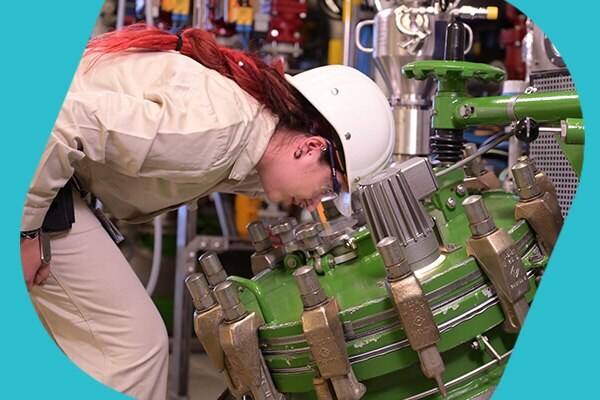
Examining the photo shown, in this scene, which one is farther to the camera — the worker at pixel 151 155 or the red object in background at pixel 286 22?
the red object in background at pixel 286 22

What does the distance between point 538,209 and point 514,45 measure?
0.72 m

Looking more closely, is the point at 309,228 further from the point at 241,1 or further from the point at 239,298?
the point at 241,1

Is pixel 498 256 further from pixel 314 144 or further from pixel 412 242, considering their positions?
pixel 314 144

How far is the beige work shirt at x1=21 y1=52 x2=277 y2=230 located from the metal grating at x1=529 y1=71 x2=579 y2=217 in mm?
425

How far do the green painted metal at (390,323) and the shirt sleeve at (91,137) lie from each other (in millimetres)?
273

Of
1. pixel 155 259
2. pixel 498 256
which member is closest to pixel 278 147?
pixel 498 256

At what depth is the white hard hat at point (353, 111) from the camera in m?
1.30

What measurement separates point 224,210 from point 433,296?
111cm

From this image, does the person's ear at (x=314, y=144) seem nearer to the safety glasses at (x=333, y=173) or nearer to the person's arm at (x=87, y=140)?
the safety glasses at (x=333, y=173)

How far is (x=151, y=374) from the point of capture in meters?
1.27

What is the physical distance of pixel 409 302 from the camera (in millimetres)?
1048

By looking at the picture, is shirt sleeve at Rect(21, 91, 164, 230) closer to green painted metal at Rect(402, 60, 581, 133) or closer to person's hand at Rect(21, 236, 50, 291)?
person's hand at Rect(21, 236, 50, 291)

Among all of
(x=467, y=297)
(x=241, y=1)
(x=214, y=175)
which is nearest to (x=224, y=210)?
(x=241, y=1)

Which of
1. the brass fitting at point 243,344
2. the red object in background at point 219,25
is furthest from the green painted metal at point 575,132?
the red object in background at point 219,25
